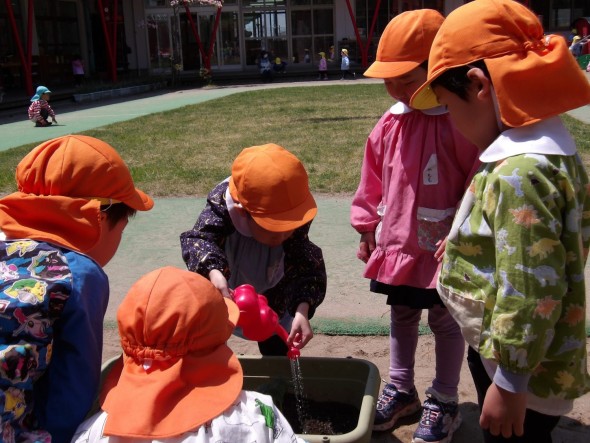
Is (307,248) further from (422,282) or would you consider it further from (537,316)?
(537,316)

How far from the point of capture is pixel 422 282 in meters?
2.20

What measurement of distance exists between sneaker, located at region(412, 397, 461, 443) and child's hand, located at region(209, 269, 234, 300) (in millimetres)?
774

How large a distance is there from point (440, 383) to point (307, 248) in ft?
2.04

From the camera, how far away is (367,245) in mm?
2420

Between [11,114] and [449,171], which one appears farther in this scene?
[11,114]

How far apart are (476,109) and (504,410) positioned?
0.66 meters

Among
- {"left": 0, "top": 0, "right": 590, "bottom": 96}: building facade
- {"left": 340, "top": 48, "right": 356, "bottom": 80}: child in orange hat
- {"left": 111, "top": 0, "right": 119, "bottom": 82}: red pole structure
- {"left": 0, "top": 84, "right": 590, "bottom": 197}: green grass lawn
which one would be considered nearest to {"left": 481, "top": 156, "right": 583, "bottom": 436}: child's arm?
{"left": 0, "top": 84, "right": 590, "bottom": 197}: green grass lawn

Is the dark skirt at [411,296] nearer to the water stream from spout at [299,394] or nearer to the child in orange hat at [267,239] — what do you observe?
the child in orange hat at [267,239]

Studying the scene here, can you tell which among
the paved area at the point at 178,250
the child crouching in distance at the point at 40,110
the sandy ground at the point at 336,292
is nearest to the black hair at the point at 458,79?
the sandy ground at the point at 336,292

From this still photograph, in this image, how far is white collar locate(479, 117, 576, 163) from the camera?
149 centimetres

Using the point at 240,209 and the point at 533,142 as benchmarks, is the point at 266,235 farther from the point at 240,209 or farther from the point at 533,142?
the point at 533,142

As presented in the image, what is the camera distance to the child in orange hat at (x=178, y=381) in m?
1.42

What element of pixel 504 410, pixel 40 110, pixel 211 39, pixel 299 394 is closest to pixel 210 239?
pixel 299 394

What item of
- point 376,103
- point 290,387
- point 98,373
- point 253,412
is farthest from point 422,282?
point 376,103
